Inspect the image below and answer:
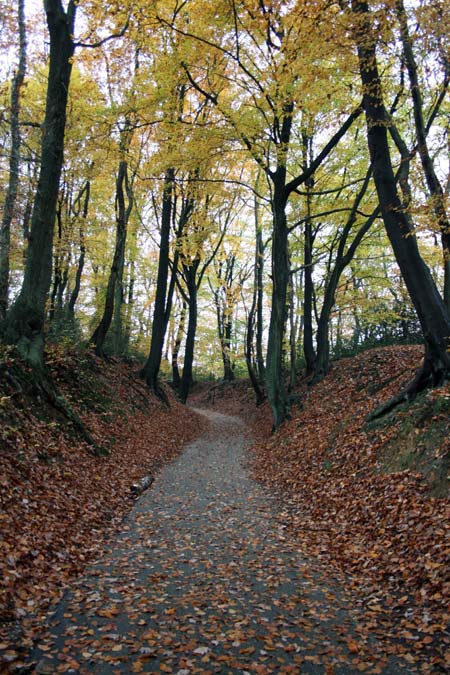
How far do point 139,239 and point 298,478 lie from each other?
22.0 m

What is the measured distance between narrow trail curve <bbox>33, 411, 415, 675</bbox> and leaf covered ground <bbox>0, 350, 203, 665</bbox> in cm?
27

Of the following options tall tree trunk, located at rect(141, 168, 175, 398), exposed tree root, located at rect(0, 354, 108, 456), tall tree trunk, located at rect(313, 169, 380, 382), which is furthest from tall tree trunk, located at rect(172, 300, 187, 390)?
exposed tree root, located at rect(0, 354, 108, 456)

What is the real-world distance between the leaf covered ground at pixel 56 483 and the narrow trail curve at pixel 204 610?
0.27 meters

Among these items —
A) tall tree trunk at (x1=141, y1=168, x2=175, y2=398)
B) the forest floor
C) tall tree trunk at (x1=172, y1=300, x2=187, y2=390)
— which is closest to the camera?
the forest floor

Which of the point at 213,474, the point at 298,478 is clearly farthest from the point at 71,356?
the point at 298,478

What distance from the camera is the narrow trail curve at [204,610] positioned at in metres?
3.71

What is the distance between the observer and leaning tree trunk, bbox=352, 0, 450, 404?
7871mm

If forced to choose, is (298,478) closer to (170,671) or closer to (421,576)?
(421,576)

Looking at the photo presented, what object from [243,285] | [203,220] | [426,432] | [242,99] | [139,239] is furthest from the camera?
[243,285]

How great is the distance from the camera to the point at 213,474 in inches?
441

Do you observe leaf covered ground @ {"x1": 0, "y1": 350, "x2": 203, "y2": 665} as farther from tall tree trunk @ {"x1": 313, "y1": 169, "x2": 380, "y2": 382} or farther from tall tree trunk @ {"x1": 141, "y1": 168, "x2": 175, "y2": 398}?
tall tree trunk @ {"x1": 313, "y1": 169, "x2": 380, "y2": 382}

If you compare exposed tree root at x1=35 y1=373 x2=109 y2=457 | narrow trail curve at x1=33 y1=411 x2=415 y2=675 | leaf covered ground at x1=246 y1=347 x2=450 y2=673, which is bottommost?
narrow trail curve at x1=33 y1=411 x2=415 y2=675

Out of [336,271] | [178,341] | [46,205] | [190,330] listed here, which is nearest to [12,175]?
[46,205]

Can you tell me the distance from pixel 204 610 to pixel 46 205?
327 inches
